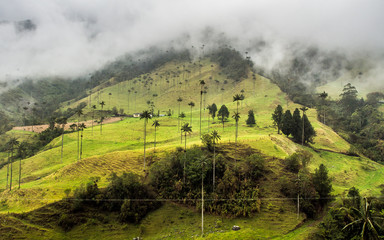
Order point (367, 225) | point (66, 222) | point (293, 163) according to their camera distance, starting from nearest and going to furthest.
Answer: point (367, 225), point (66, 222), point (293, 163)

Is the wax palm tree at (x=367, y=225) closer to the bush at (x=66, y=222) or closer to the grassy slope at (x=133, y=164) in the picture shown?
the grassy slope at (x=133, y=164)

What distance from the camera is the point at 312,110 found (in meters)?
143

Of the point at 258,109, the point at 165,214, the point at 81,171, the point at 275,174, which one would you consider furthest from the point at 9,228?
the point at 258,109

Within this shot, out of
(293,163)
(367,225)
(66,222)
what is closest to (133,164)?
(66,222)

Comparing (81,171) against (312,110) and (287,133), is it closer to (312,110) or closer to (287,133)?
(287,133)

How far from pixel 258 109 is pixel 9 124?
186m

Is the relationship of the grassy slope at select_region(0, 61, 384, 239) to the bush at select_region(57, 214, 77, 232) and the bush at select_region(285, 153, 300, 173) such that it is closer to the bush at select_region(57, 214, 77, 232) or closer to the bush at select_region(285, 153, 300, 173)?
the bush at select_region(57, 214, 77, 232)

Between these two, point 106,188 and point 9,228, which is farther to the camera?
point 106,188

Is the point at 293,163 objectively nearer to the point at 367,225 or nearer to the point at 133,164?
the point at 367,225

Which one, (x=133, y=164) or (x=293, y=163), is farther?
(x=133, y=164)

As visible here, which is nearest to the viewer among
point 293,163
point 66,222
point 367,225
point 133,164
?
point 367,225

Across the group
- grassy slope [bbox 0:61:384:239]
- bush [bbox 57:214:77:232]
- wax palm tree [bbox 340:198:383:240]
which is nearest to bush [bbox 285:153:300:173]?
grassy slope [bbox 0:61:384:239]

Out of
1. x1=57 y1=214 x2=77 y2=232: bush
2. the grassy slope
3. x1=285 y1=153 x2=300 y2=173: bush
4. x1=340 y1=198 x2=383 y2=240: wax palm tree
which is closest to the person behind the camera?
x1=340 y1=198 x2=383 y2=240: wax palm tree

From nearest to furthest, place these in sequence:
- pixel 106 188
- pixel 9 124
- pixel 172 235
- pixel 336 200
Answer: pixel 172 235, pixel 336 200, pixel 106 188, pixel 9 124
